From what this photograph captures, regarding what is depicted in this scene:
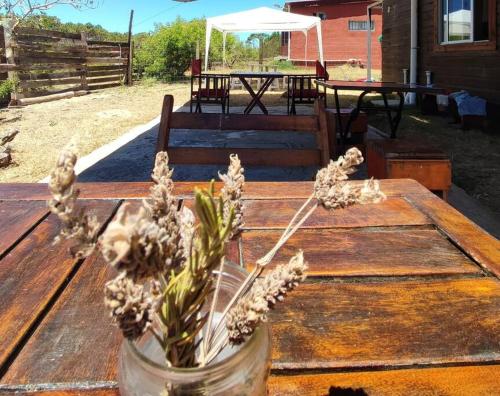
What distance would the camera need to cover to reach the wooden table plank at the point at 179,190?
1.38 meters

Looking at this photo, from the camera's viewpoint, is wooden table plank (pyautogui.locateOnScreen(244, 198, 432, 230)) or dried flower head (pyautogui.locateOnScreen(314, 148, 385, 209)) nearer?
dried flower head (pyautogui.locateOnScreen(314, 148, 385, 209))

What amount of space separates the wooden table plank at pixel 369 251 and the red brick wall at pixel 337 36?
23.8m

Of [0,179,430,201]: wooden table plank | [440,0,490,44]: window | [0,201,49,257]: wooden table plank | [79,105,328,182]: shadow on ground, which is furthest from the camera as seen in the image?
[440,0,490,44]: window

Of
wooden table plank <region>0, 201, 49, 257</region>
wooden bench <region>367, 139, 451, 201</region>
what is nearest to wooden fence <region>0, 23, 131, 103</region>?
wooden bench <region>367, 139, 451, 201</region>

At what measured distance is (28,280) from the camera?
871 mm

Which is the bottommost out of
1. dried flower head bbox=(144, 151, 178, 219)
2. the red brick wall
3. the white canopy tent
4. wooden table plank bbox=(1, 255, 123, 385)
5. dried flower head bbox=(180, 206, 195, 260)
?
wooden table plank bbox=(1, 255, 123, 385)

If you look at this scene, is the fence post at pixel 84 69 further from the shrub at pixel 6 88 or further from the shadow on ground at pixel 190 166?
the shadow on ground at pixel 190 166

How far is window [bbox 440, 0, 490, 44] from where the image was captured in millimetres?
6996

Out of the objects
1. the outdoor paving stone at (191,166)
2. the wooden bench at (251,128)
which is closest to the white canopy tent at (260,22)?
the outdoor paving stone at (191,166)

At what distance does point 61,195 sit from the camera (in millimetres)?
343

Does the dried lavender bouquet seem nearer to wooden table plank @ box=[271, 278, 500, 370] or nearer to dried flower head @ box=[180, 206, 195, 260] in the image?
dried flower head @ box=[180, 206, 195, 260]

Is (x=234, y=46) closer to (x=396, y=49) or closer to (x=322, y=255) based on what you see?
(x=396, y=49)

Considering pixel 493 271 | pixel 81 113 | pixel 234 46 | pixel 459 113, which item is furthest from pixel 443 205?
pixel 234 46

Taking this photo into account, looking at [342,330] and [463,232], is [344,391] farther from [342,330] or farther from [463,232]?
[463,232]
